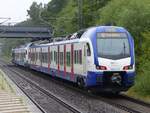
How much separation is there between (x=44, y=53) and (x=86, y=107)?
20533mm

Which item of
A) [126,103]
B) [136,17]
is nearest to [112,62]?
[126,103]

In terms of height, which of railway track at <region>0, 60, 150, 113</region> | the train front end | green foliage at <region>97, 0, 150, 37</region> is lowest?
railway track at <region>0, 60, 150, 113</region>

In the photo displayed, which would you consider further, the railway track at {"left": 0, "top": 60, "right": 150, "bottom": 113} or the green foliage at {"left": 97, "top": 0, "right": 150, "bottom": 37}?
the green foliage at {"left": 97, "top": 0, "right": 150, "bottom": 37}

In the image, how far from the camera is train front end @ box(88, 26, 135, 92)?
2205 cm

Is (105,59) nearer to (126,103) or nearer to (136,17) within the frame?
(126,103)

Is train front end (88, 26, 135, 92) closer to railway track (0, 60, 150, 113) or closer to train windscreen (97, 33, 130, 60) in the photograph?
train windscreen (97, 33, 130, 60)

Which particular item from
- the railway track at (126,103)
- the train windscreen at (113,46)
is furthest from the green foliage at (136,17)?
the railway track at (126,103)

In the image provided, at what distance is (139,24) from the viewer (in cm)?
3086

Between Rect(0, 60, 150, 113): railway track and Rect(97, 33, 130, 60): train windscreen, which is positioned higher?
Rect(97, 33, 130, 60): train windscreen

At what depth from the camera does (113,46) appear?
22.8 m

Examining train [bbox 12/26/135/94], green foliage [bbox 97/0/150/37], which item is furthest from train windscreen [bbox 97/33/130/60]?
green foliage [bbox 97/0/150/37]

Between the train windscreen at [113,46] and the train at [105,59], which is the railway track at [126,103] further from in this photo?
the train windscreen at [113,46]

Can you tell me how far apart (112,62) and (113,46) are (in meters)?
0.95

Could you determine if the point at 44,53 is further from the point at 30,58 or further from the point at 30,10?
→ the point at 30,10
